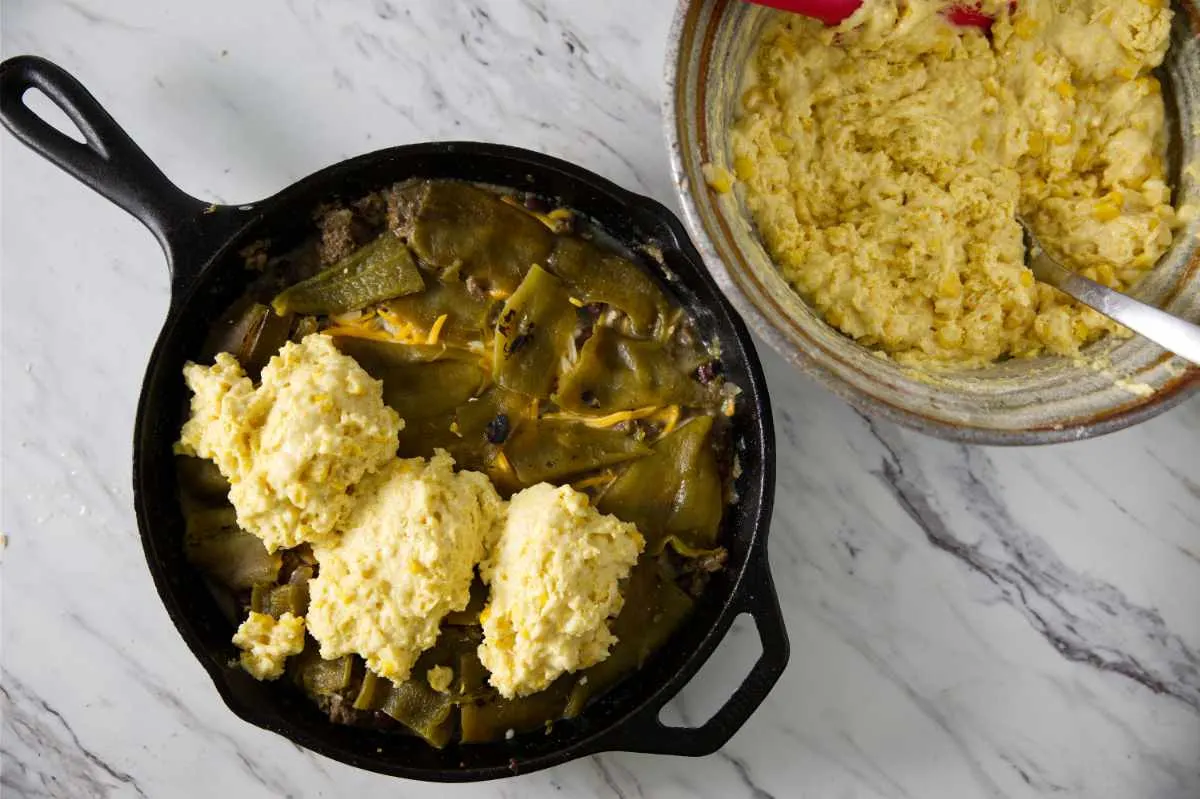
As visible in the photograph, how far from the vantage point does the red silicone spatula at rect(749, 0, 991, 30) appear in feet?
5.90

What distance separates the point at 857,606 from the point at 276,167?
185 centimetres

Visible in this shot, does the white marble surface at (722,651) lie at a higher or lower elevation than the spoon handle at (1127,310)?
lower

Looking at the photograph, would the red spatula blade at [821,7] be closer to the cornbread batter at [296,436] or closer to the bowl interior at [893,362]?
the bowl interior at [893,362]

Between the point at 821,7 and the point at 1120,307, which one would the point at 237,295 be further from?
the point at 1120,307

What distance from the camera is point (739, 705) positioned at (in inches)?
80.8

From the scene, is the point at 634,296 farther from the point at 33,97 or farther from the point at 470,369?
the point at 33,97

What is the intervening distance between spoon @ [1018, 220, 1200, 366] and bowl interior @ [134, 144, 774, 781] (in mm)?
645

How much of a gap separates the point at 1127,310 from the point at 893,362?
17.9 inches

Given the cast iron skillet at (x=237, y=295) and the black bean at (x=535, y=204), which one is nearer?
the cast iron skillet at (x=237, y=295)

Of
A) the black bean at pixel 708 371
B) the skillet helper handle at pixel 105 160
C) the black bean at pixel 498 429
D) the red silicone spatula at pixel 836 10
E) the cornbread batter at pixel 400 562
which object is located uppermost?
the red silicone spatula at pixel 836 10

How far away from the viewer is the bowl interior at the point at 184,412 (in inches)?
80.8

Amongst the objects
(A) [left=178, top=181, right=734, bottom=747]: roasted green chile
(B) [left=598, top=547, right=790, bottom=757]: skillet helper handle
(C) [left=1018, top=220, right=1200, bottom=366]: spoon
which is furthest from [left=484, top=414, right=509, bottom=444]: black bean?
(C) [left=1018, top=220, right=1200, bottom=366]: spoon

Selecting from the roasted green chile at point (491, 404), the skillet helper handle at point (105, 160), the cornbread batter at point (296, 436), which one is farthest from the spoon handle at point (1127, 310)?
the skillet helper handle at point (105, 160)

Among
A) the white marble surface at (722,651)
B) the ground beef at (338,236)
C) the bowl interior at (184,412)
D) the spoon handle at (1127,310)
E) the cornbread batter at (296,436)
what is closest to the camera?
the spoon handle at (1127,310)
